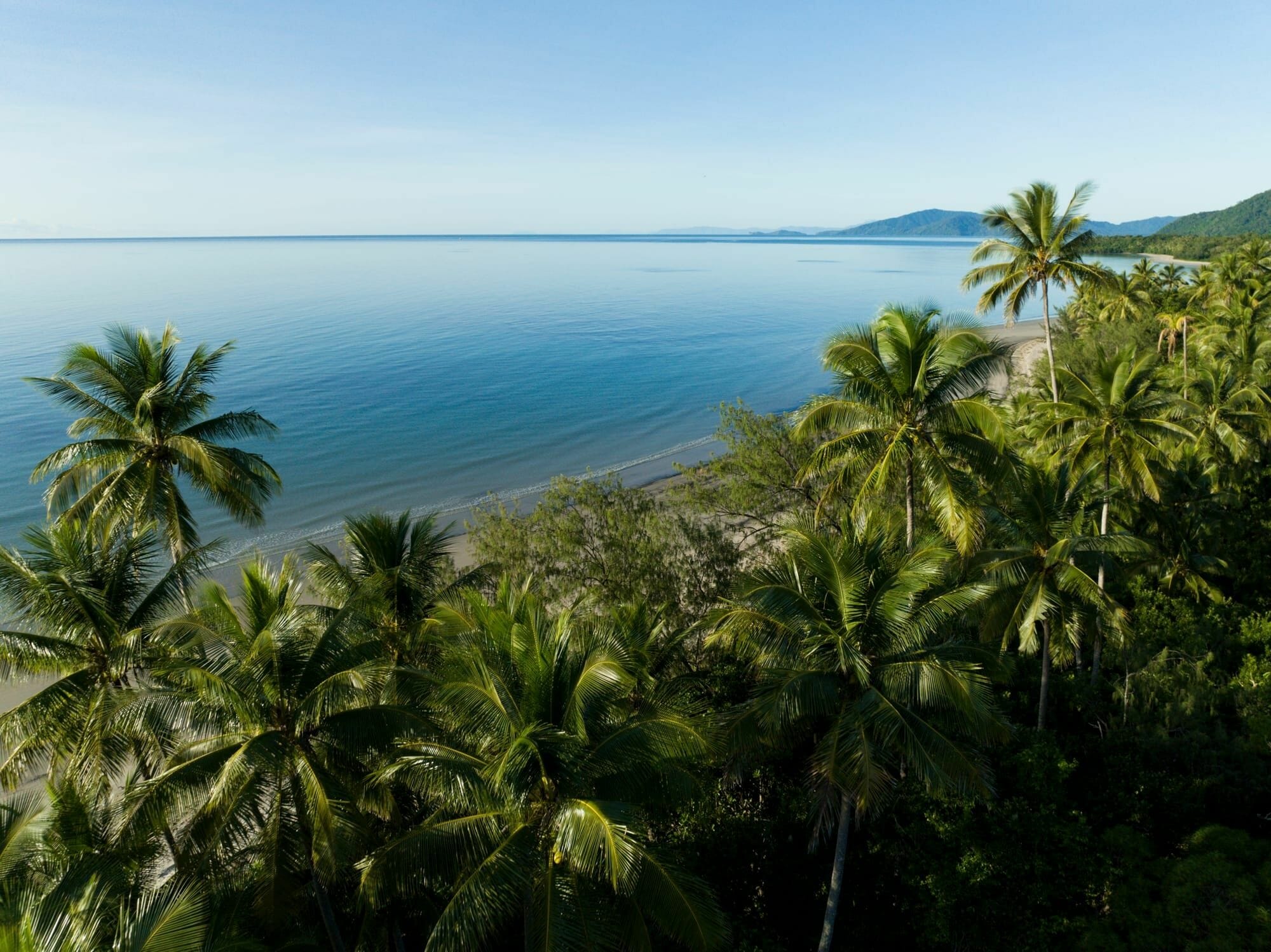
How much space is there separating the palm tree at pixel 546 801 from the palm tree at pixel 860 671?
1.78m

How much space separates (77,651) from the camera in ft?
39.9

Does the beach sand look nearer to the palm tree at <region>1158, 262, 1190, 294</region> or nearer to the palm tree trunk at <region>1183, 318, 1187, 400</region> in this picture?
the palm tree trunk at <region>1183, 318, 1187, 400</region>

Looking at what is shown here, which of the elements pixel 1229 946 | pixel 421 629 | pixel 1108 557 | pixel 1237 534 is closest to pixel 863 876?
pixel 1229 946

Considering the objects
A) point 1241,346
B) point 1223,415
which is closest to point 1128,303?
point 1241,346

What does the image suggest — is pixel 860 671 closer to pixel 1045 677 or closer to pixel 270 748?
pixel 270 748

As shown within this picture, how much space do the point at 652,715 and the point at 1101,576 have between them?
16.1 metres

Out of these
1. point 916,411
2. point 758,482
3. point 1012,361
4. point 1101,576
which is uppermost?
point 916,411

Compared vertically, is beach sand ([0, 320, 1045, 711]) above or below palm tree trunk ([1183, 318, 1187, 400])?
below

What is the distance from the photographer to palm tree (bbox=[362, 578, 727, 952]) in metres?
8.84

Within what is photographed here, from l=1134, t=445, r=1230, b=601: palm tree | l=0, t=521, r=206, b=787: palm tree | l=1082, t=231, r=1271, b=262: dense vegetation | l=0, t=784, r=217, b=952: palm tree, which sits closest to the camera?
l=0, t=784, r=217, b=952: palm tree

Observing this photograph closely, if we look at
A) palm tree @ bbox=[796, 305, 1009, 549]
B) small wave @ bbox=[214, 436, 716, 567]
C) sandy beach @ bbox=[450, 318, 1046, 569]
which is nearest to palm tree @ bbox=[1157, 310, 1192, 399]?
sandy beach @ bbox=[450, 318, 1046, 569]

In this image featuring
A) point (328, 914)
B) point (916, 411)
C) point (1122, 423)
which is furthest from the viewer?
point (1122, 423)

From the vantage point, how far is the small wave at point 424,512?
104 feet

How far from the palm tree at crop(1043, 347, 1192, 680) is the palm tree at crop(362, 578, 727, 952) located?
1558cm
